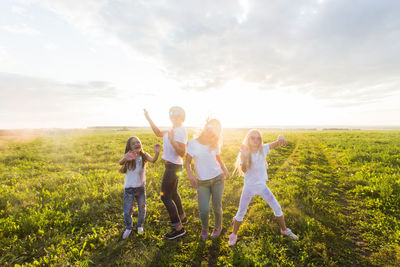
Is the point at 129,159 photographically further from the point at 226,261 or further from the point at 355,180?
the point at 355,180

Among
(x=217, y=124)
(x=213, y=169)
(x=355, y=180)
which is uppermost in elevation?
(x=217, y=124)

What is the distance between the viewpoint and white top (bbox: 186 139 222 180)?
4.14m

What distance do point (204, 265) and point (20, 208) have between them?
6322mm

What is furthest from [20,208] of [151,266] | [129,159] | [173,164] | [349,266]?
[349,266]

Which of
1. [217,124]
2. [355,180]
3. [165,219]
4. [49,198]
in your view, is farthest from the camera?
[355,180]

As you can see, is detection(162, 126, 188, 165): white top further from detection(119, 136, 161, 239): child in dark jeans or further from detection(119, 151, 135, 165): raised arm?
detection(119, 151, 135, 165): raised arm

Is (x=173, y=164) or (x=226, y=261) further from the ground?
(x=173, y=164)

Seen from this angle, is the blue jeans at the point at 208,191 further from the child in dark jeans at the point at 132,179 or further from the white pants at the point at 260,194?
the child in dark jeans at the point at 132,179

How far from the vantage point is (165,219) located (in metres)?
5.86

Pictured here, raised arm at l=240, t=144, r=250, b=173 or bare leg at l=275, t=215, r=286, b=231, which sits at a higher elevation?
raised arm at l=240, t=144, r=250, b=173

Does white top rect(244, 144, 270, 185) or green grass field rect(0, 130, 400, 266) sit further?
white top rect(244, 144, 270, 185)

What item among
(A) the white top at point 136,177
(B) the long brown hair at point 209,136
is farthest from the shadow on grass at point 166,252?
(B) the long brown hair at point 209,136

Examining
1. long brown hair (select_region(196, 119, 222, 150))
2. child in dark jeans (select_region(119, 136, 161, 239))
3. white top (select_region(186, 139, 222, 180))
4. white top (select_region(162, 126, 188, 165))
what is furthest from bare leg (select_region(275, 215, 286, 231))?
child in dark jeans (select_region(119, 136, 161, 239))

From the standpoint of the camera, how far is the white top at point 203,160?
414 centimetres
